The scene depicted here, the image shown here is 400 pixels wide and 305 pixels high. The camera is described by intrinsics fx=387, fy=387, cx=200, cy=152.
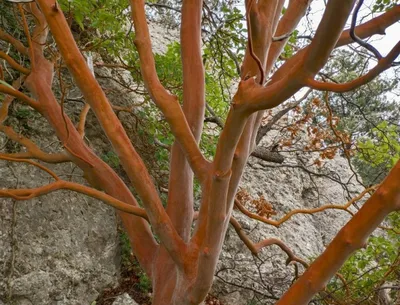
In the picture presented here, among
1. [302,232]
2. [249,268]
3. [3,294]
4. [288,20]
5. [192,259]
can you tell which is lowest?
[3,294]

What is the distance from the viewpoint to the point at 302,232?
513 centimetres

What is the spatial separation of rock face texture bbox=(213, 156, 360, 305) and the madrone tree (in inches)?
59.9

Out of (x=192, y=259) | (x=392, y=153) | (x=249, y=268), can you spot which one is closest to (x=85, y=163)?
(x=192, y=259)

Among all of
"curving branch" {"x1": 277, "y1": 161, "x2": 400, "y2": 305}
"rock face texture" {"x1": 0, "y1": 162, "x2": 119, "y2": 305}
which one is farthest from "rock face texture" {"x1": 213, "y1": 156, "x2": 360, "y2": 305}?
"curving branch" {"x1": 277, "y1": 161, "x2": 400, "y2": 305}

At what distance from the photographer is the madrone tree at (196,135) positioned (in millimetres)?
1182

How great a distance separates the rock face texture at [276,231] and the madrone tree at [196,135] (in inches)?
59.9

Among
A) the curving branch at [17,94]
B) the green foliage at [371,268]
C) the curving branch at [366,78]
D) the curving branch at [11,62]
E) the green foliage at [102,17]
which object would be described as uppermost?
the green foliage at [102,17]

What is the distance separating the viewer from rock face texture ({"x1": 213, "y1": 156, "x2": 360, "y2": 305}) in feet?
13.2

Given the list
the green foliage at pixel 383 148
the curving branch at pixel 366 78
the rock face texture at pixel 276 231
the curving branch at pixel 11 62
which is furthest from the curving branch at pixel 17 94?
the green foliage at pixel 383 148

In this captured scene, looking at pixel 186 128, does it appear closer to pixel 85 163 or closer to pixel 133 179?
pixel 133 179

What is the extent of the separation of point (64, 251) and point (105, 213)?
0.63 metres

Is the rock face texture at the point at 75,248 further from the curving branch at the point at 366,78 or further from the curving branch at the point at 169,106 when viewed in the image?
the curving branch at the point at 366,78

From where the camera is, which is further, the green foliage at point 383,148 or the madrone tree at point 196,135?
the green foliage at point 383,148

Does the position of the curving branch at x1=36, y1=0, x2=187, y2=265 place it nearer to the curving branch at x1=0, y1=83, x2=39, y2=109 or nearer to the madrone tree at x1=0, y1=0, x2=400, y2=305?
the madrone tree at x1=0, y1=0, x2=400, y2=305
